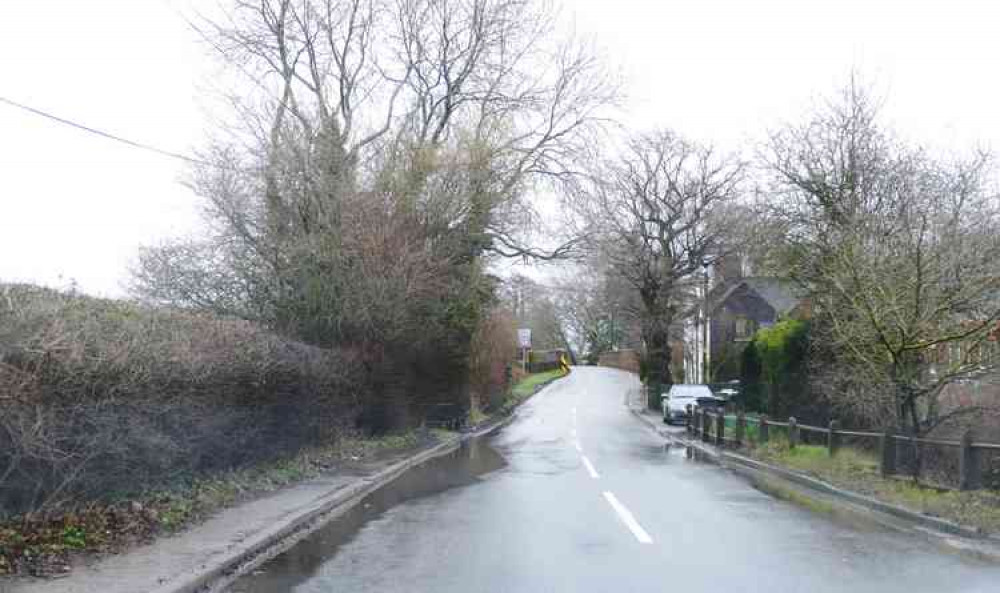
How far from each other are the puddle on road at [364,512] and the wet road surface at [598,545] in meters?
0.03

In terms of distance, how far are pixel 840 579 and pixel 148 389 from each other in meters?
7.31

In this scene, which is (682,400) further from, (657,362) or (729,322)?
(729,322)

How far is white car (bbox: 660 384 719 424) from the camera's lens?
4122cm

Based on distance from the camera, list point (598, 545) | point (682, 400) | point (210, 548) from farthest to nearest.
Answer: point (682, 400)
point (598, 545)
point (210, 548)

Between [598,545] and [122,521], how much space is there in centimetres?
511

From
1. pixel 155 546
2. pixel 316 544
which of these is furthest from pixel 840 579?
pixel 155 546

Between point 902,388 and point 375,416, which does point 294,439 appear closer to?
point 375,416

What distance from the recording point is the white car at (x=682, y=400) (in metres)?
41.2

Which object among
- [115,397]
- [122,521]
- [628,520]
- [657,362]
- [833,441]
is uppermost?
[657,362]

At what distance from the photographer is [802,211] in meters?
29.7

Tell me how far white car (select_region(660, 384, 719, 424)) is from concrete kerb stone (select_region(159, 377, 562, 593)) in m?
22.2

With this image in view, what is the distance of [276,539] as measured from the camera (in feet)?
37.2

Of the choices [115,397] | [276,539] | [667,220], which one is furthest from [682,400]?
[115,397]

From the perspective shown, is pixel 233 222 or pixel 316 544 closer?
pixel 316 544
